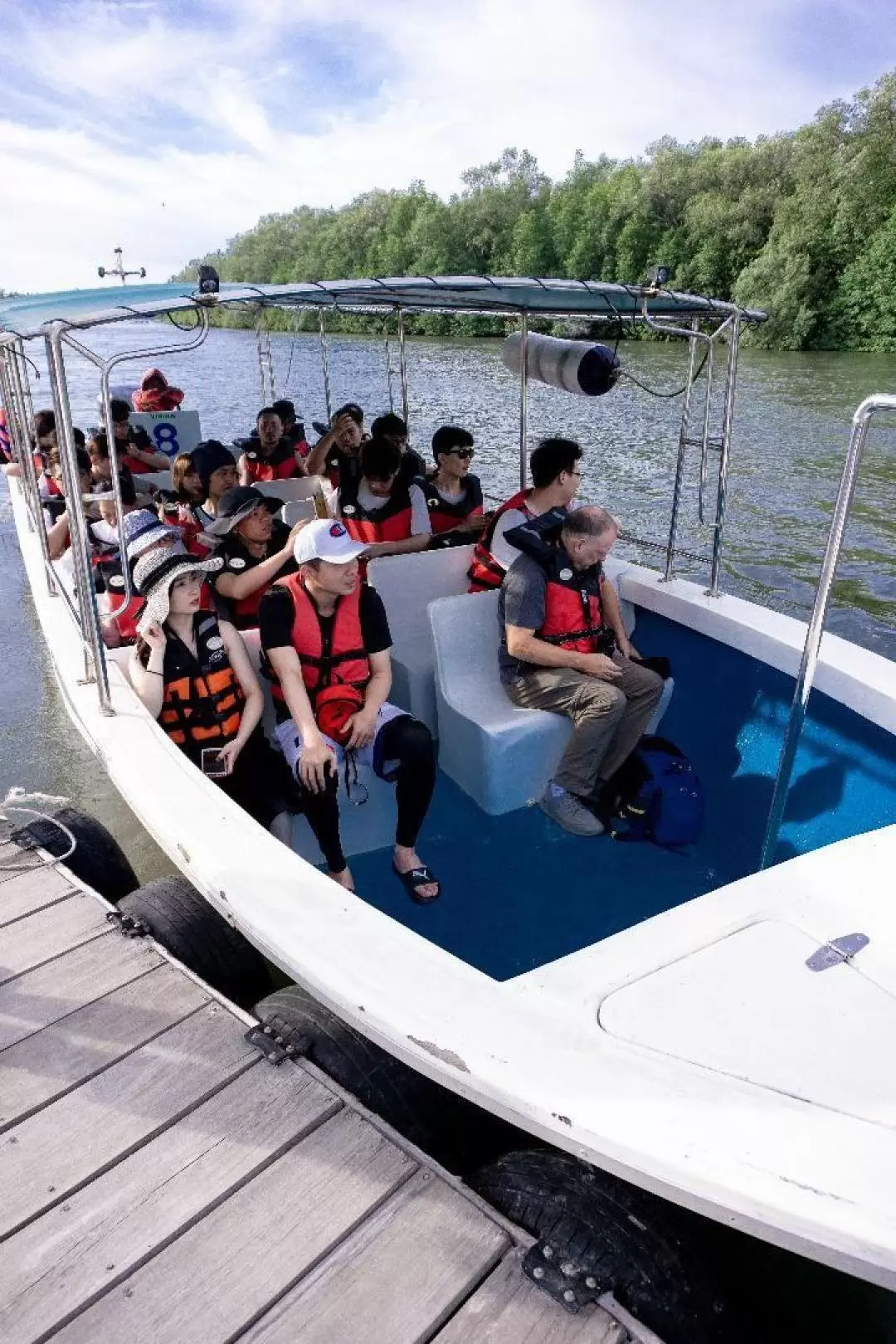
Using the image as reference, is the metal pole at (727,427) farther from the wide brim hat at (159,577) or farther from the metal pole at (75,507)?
the metal pole at (75,507)

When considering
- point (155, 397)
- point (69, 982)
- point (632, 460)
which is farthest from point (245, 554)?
point (632, 460)

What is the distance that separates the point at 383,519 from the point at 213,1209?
2996 millimetres

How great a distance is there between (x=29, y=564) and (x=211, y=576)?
241 cm

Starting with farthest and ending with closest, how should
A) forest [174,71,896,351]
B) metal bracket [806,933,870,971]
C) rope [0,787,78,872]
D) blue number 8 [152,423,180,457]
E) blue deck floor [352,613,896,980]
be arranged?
forest [174,71,896,351] → blue number 8 [152,423,180,457] → rope [0,787,78,872] → blue deck floor [352,613,896,980] → metal bracket [806,933,870,971]

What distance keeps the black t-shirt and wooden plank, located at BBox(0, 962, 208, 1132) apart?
926 millimetres

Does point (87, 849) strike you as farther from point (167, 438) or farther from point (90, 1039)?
point (167, 438)

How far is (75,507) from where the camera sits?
2342 millimetres

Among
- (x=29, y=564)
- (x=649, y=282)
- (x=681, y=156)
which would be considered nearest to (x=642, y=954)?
(x=649, y=282)

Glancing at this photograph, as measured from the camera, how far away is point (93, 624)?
2.46 metres

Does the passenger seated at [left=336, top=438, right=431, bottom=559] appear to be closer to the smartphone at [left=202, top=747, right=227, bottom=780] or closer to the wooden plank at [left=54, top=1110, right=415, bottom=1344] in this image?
the smartphone at [left=202, top=747, right=227, bottom=780]

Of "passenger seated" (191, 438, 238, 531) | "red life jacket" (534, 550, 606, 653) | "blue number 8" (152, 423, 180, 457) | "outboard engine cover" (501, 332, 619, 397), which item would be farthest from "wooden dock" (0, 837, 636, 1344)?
"blue number 8" (152, 423, 180, 457)

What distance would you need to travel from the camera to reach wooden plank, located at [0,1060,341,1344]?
1403 mm

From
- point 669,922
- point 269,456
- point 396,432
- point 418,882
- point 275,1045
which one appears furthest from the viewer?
point 269,456

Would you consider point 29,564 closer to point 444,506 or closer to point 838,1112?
point 444,506
